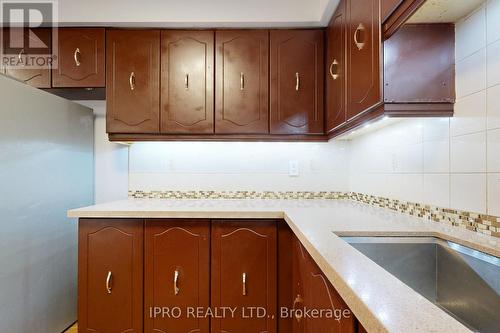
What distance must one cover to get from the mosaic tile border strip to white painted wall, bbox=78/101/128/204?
14 centimetres

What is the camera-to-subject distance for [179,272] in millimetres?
1586

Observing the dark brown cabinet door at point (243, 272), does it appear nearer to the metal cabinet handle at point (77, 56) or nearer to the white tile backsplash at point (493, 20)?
the white tile backsplash at point (493, 20)

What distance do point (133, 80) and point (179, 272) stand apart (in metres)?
1.29

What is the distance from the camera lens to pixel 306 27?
6.25 feet

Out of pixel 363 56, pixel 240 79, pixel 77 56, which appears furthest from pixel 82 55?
pixel 363 56

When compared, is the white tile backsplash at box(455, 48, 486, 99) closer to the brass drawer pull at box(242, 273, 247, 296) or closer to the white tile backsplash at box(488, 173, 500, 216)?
the white tile backsplash at box(488, 173, 500, 216)

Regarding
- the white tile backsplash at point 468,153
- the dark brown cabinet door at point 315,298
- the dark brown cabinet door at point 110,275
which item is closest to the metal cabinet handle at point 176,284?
the dark brown cabinet door at point 110,275

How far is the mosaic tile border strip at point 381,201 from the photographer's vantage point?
3.28 feet

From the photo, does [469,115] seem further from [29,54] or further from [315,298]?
[29,54]

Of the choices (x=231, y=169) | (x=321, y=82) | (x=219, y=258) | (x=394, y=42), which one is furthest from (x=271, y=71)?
(x=219, y=258)

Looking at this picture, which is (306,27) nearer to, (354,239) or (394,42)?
(394,42)

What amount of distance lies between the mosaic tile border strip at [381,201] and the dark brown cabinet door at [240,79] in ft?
1.87

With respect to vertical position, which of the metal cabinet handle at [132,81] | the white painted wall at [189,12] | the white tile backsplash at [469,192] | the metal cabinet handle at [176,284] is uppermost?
the white painted wall at [189,12]

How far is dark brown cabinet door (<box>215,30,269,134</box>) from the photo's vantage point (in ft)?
6.23
